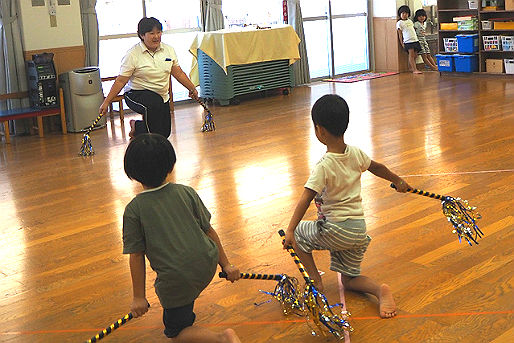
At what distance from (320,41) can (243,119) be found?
3.83 meters

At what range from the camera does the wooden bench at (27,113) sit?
25.6ft

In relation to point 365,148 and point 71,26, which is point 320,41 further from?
point 365,148

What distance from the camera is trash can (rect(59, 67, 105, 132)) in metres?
8.16

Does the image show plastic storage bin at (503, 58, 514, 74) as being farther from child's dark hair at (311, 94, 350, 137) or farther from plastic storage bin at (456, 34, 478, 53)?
child's dark hair at (311, 94, 350, 137)

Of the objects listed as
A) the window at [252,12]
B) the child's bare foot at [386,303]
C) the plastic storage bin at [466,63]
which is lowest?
the child's bare foot at [386,303]

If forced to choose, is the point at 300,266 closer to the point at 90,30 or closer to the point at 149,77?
the point at 149,77

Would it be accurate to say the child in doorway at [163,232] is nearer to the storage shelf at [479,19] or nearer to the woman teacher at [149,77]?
the woman teacher at [149,77]

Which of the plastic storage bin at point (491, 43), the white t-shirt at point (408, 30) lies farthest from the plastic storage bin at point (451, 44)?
the white t-shirt at point (408, 30)

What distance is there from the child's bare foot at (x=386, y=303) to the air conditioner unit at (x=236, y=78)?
268 inches

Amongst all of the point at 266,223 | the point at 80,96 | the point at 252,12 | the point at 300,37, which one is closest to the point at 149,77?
the point at 80,96

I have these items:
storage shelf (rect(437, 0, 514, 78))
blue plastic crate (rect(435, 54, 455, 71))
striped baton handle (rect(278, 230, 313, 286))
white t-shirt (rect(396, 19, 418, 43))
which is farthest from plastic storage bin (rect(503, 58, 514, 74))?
striped baton handle (rect(278, 230, 313, 286))

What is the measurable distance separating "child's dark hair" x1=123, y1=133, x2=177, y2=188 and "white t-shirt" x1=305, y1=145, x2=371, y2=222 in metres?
0.66

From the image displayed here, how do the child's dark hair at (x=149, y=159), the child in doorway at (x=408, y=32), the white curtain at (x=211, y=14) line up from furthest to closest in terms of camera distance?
the child in doorway at (x=408, y=32) < the white curtain at (x=211, y=14) < the child's dark hair at (x=149, y=159)

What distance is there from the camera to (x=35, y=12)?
27.2 ft
